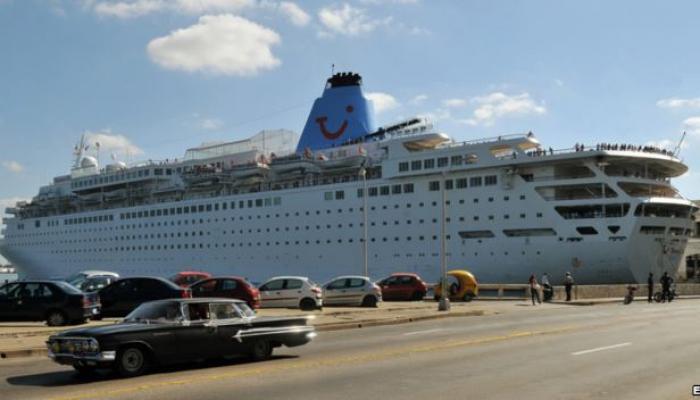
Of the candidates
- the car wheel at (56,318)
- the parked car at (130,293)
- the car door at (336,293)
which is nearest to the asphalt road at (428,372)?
the car wheel at (56,318)

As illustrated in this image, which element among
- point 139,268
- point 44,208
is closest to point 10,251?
point 44,208

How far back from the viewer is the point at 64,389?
9094 mm

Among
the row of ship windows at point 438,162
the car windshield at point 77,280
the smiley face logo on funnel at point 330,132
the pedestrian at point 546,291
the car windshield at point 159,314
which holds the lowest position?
the pedestrian at point 546,291

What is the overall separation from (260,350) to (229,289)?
11492mm

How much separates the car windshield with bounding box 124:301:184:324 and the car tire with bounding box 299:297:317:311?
44.2 feet

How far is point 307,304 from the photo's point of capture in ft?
80.1

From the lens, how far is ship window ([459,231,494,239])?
4309 centimetres

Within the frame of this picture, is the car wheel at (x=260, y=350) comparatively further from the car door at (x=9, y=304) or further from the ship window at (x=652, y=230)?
the ship window at (x=652, y=230)

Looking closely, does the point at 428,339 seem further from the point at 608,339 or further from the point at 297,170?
the point at 297,170

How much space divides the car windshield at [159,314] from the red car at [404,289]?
22152 millimetres

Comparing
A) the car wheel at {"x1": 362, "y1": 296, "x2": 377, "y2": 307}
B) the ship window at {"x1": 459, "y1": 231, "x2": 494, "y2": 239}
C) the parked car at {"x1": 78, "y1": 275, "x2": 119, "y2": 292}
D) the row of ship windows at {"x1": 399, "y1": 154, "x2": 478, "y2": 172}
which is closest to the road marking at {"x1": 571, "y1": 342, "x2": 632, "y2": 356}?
the car wheel at {"x1": 362, "y1": 296, "x2": 377, "y2": 307}

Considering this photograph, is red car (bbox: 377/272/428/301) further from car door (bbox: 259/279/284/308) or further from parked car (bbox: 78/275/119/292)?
parked car (bbox: 78/275/119/292)

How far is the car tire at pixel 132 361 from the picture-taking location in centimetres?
1001

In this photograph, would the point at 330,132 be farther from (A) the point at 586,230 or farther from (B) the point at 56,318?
(B) the point at 56,318
